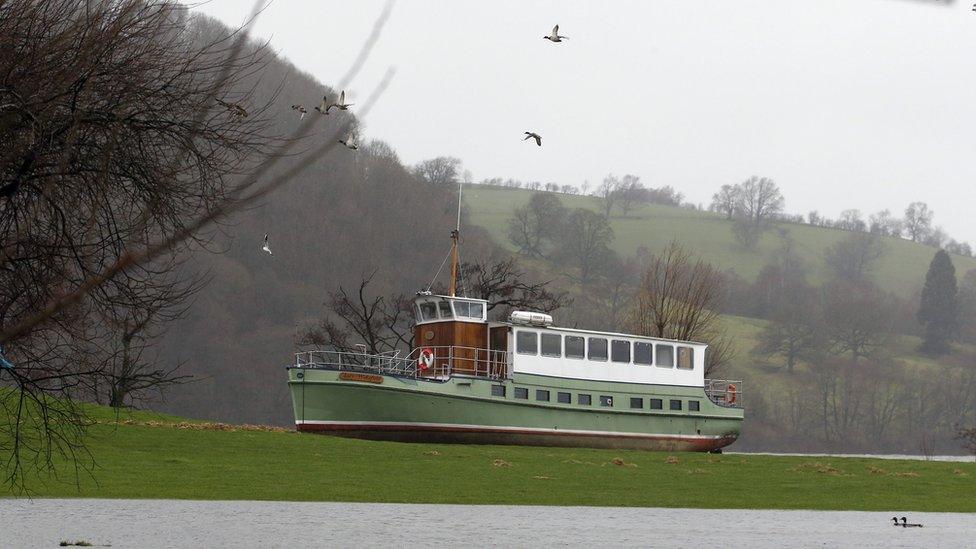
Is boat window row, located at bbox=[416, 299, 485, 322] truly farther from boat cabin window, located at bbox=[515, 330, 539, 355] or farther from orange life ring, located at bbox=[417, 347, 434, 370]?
boat cabin window, located at bbox=[515, 330, 539, 355]

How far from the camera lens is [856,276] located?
6708 inches

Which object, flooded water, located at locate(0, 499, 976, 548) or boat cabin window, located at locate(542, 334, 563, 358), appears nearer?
flooded water, located at locate(0, 499, 976, 548)

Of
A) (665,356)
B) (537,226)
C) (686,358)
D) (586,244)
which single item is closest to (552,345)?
(665,356)

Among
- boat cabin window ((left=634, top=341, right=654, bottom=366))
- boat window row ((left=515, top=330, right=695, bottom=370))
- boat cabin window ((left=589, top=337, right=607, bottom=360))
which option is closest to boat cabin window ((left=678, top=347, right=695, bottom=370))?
boat window row ((left=515, top=330, right=695, bottom=370))

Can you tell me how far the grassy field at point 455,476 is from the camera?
909 inches

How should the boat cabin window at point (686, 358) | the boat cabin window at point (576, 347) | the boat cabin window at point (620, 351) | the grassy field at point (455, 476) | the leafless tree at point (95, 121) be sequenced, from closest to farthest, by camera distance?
the leafless tree at point (95, 121)
the grassy field at point (455, 476)
the boat cabin window at point (576, 347)
the boat cabin window at point (620, 351)
the boat cabin window at point (686, 358)

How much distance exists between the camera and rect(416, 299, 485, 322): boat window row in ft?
147

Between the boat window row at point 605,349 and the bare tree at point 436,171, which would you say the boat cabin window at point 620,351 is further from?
the bare tree at point 436,171

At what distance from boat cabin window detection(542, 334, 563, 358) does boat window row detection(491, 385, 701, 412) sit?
1336 mm

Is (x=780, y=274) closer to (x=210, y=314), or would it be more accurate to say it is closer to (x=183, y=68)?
(x=210, y=314)

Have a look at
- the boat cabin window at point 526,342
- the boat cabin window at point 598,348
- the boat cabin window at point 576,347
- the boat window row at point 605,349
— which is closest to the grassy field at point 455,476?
the boat cabin window at point 526,342

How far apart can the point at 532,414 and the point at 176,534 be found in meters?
30.0

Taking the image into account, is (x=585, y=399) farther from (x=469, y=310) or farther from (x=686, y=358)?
(x=469, y=310)

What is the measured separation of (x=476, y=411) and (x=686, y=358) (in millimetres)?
9599
